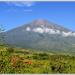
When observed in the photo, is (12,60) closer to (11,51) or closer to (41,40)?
(11,51)

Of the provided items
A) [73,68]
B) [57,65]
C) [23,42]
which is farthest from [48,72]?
[23,42]

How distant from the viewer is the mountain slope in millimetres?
3977

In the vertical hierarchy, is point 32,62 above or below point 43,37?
below

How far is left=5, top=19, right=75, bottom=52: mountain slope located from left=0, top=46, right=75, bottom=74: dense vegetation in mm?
125

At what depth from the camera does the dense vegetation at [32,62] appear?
3.84 metres

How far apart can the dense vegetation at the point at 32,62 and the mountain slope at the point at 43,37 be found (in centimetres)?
13

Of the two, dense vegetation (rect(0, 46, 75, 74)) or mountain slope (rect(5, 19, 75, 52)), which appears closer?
dense vegetation (rect(0, 46, 75, 74))

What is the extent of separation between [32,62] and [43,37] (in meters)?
0.49

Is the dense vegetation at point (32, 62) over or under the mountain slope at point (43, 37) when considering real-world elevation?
under

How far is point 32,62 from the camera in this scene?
3.91 metres

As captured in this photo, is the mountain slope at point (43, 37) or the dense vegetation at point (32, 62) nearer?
the dense vegetation at point (32, 62)

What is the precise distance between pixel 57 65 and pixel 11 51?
861 millimetres

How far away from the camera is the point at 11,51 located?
3994 mm

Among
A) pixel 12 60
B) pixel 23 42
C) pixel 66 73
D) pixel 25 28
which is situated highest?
pixel 25 28
